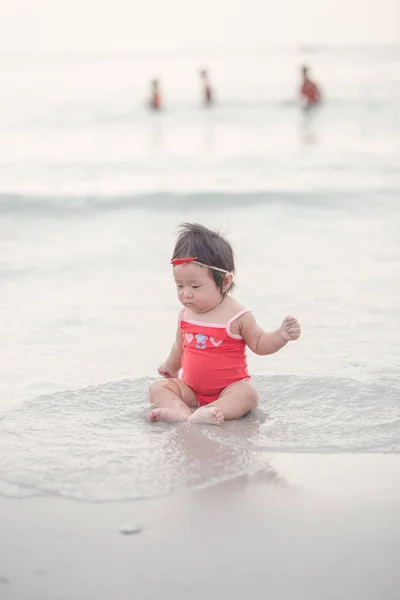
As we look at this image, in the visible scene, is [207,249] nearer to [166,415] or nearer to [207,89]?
[166,415]

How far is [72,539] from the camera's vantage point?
107 inches

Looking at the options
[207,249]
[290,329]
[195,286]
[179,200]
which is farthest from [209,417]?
[179,200]

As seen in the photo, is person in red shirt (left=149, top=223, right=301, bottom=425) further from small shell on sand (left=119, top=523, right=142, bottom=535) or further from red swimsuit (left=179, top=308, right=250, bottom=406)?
small shell on sand (left=119, top=523, right=142, bottom=535)

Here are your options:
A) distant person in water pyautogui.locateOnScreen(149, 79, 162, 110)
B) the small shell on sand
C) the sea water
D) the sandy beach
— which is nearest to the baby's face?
the sea water

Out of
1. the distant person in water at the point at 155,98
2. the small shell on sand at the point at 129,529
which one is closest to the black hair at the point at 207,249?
the small shell on sand at the point at 129,529

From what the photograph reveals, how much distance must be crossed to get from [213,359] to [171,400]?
0.30 metres

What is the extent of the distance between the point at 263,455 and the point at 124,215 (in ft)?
23.8

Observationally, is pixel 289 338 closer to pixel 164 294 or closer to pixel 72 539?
pixel 72 539

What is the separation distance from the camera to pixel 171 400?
400 centimetres

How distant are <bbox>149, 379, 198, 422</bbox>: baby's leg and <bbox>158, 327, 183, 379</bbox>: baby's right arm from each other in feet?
0.50

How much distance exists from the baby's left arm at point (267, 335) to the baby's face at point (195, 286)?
181 mm

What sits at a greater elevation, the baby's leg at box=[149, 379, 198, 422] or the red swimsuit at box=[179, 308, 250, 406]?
the red swimsuit at box=[179, 308, 250, 406]

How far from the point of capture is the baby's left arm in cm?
393

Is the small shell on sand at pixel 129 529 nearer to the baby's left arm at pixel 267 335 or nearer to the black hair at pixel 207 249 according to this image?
the baby's left arm at pixel 267 335
